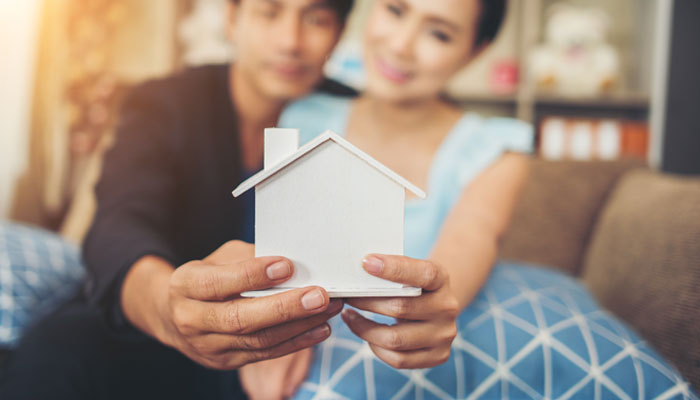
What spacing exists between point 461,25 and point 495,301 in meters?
0.29

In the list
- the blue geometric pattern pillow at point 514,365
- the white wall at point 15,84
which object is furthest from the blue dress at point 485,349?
the white wall at point 15,84

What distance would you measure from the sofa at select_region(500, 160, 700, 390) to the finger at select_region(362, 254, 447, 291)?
1.31ft

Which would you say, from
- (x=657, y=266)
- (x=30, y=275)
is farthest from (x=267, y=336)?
(x=30, y=275)

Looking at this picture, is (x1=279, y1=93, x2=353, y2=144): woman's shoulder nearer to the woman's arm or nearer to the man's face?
A: the man's face

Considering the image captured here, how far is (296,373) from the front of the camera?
0.38 meters

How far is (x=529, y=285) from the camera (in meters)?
0.53

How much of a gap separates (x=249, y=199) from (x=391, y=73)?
0.22 meters

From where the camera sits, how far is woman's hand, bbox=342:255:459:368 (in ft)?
0.77

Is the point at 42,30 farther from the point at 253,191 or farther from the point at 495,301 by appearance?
the point at 495,301

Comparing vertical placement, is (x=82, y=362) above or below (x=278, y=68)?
below

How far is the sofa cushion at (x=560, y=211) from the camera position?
37.1 inches

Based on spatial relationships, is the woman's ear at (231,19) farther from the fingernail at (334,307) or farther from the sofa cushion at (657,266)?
the sofa cushion at (657,266)

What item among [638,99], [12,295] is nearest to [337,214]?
[12,295]

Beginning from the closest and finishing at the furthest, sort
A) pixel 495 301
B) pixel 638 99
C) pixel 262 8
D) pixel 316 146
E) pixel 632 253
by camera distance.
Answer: pixel 316 146, pixel 262 8, pixel 495 301, pixel 632 253, pixel 638 99
